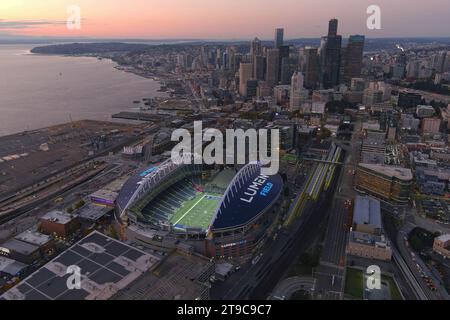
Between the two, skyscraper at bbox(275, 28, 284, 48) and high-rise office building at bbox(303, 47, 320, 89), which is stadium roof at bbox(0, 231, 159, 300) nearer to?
high-rise office building at bbox(303, 47, 320, 89)

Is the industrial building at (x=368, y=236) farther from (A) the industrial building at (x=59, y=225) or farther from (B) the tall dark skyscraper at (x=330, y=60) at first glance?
(B) the tall dark skyscraper at (x=330, y=60)

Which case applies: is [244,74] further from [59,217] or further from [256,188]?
[59,217]

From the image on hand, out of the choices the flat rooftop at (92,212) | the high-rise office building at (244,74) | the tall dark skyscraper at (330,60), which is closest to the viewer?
the flat rooftop at (92,212)

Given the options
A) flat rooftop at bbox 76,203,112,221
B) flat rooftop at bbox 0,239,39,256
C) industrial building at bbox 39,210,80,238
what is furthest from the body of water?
flat rooftop at bbox 0,239,39,256

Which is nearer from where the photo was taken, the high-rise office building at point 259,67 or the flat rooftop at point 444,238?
the flat rooftop at point 444,238

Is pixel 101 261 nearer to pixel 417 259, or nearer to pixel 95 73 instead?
pixel 417 259

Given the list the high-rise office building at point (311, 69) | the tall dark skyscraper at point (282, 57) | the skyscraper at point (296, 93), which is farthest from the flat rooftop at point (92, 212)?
the tall dark skyscraper at point (282, 57)

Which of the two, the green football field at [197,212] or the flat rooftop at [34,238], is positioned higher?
the green football field at [197,212]
